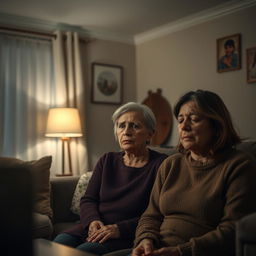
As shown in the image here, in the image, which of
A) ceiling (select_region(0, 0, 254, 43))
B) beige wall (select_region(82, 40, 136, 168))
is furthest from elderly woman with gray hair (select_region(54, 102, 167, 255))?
beige wall (select_region(82, 40, 136, 168))

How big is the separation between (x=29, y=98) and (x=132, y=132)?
8.58ft

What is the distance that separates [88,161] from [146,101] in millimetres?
1036

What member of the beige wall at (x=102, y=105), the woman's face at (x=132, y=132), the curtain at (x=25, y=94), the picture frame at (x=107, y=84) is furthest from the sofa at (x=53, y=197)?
the picture frame at (x=107, y=84)

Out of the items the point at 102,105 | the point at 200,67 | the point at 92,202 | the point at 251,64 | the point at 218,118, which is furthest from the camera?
the point at 102,105

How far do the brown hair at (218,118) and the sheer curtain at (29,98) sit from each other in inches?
123

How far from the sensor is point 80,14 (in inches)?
171

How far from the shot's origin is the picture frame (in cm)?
500

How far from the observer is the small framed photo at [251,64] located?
12.7 ft

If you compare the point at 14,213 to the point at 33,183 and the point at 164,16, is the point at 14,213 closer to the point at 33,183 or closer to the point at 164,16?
the point at 33,183

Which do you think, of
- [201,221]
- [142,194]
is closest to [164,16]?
[142,194]

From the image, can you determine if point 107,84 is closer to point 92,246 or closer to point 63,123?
point 63,123

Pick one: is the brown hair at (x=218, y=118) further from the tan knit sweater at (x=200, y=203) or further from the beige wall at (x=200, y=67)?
the beige wall at (x=200, y=67)

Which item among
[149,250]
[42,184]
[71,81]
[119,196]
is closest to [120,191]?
[119,196]

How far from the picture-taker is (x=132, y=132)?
2180 millimetres
